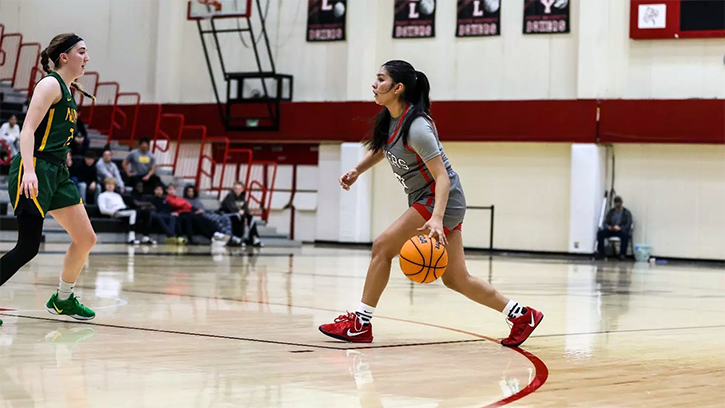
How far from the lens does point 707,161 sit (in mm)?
20641

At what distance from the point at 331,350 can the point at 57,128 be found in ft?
6.90

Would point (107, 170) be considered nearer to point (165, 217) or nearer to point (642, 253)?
point (165, 217)

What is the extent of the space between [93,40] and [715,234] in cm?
1658

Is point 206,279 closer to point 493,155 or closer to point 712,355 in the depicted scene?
point 712,355

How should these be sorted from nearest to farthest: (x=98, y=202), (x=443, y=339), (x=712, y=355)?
(x=712, y=355) < (x=443, y=339) < (x=98, y=202)

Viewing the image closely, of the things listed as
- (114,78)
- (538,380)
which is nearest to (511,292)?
(538,380)

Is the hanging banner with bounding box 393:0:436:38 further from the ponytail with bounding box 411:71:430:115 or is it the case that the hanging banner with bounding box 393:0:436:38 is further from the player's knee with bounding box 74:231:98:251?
the player's knee with bounding box 74:231:98:251

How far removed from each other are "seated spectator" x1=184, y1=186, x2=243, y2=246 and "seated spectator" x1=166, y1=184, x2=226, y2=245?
0.34ft

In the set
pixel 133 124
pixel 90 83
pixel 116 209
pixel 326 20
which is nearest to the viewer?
pixel 116 209

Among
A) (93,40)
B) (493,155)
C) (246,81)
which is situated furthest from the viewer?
(93,40)

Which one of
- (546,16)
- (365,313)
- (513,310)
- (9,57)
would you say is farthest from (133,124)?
(513,310)

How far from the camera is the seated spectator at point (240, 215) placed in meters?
20.3

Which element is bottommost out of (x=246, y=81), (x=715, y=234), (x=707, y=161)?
(x=715, y=234)

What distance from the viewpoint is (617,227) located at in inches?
805
